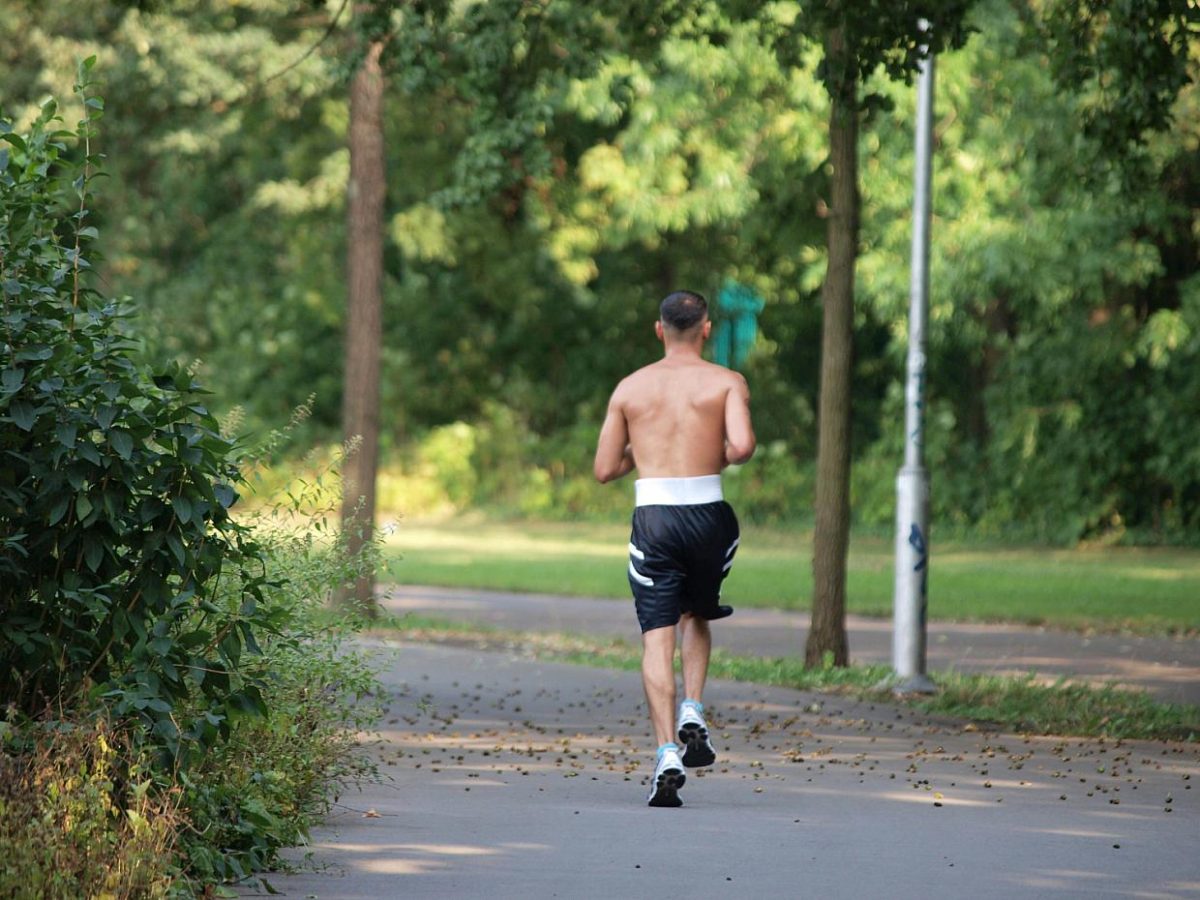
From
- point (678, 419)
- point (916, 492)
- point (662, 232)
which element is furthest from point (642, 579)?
point (662, 232)

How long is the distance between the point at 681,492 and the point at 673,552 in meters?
0.26

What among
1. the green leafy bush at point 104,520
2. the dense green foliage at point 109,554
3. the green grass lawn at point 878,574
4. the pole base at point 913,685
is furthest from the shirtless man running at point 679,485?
the green grass lawn at point 878,574

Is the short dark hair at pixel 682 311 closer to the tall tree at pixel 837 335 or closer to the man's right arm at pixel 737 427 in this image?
the man's right arm at pixel 737 427

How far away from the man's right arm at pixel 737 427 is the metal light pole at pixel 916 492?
4.35 m

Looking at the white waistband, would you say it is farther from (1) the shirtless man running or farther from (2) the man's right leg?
(2) the man's right leg

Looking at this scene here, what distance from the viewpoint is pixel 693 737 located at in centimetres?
891

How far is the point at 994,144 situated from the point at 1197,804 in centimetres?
1942

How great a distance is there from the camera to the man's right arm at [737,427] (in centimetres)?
882

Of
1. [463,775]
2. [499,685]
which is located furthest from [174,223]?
[463,775]

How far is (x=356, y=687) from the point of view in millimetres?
8180

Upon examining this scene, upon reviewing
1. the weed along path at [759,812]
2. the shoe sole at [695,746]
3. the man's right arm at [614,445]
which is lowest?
the weed along path at [759,812]

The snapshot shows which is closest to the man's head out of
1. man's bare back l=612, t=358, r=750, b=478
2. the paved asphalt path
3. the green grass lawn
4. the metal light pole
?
man's bare back l=612, t=358, r=750, b=478

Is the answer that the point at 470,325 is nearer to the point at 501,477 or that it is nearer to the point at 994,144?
the point at 501,477

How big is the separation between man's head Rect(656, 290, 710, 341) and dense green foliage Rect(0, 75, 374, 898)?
2.45 meters
